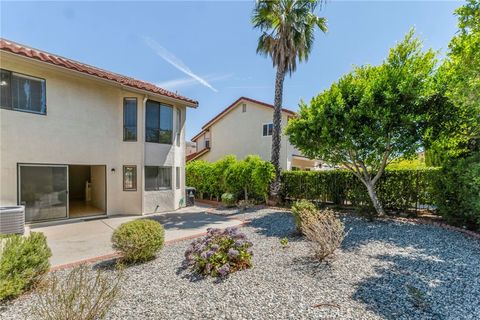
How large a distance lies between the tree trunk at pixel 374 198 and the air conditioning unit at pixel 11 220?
14.8 meters

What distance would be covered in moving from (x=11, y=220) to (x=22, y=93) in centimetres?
540

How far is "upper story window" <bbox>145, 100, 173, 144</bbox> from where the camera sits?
13245 mm

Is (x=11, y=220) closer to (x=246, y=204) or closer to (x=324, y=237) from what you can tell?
(x=324, y=237)

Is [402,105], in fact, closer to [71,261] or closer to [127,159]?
[71,261]

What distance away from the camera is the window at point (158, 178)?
43.2ft

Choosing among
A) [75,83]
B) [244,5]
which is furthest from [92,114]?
[244,5]

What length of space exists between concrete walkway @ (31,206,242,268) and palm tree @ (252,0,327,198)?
5608 mm

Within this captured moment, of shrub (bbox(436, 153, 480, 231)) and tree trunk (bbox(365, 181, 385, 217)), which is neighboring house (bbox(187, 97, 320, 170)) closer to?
tree trunk (bbox(365, 181, 385, 217))

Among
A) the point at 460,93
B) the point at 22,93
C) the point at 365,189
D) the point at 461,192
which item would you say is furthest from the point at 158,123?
the point at 461,192

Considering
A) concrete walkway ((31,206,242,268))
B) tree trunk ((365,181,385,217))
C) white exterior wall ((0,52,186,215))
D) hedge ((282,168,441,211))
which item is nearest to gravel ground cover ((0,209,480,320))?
concrete walkway ((31,206,242,268))

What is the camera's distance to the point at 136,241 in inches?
232

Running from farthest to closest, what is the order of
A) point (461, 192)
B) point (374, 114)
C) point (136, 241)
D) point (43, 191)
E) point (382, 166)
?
point (382, 166) → point (43, 191) → point (374, 114) → point (461, 192) → point (136, 241)

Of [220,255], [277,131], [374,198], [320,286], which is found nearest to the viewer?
[320,286]

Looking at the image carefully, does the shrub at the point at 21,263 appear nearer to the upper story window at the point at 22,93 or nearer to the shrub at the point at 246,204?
the upper story window at the point at 22,93
